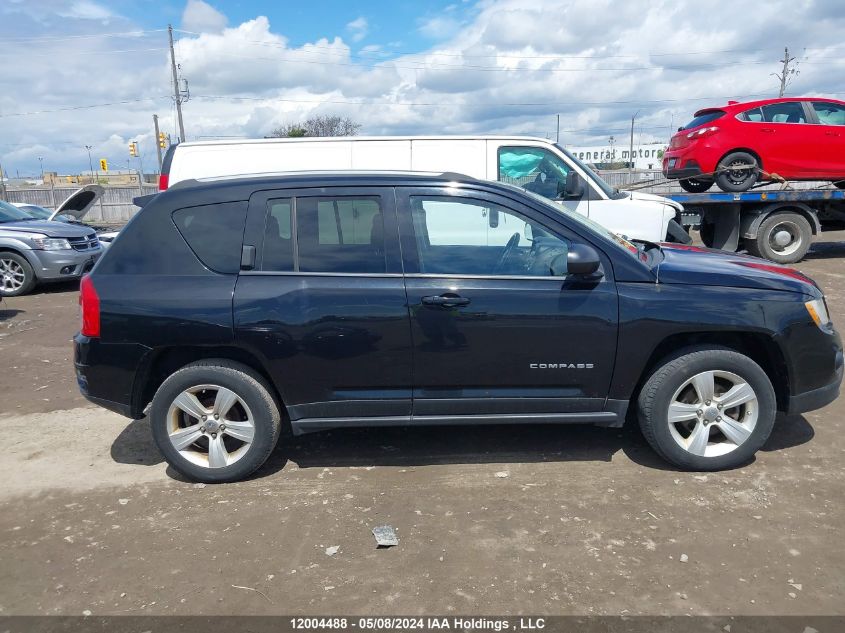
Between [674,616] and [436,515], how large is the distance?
1299mm

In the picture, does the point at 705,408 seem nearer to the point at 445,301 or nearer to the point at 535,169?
the point at 445,301

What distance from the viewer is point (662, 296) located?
3.75m

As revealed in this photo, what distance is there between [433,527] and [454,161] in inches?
202

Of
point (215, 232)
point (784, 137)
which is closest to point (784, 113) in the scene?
point (784, 137)

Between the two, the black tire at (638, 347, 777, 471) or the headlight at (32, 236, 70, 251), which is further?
the headlight at (32, 236, 70, 251)

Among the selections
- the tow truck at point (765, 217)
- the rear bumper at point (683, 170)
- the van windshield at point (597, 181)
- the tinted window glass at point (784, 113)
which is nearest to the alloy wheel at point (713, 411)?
the van windshield at point (597, 181)

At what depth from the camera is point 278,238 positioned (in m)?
3.85

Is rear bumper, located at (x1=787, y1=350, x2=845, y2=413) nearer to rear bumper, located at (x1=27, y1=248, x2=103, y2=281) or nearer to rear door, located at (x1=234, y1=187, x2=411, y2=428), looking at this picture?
rear door, located at (x1=234, y1=187, x2=411, y2=428)

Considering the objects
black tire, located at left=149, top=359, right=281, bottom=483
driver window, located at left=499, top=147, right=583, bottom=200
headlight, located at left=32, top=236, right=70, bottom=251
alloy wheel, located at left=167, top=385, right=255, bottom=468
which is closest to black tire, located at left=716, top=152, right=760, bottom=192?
driver window, located at left=499, top=147, right=583, bottom=200

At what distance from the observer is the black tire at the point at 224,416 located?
3811 millimetres

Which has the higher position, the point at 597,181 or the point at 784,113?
the point at 784,113

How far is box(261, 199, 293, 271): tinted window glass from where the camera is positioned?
3.81 metres

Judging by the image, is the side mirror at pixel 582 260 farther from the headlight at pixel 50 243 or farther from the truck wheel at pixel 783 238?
the headlight at pixel 50 243

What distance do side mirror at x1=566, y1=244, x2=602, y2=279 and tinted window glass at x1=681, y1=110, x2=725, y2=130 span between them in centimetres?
915
